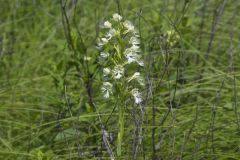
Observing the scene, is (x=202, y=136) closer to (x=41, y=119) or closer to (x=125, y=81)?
(x=125, y=81)

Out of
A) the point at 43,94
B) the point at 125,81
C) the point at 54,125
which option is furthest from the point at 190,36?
the point at 125,81

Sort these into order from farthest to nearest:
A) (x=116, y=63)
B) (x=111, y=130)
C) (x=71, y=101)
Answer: (x=71, y=101) → (x=111, y=130) → (x=116, y=63)

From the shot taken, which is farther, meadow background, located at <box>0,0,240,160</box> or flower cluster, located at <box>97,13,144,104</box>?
meadow background, located at <box>0,0,240,160</box>

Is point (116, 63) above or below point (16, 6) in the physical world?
below

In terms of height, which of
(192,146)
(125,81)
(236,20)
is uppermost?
(236,20)

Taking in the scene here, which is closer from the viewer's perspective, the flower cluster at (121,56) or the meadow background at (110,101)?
the flower cluster at (121,56)

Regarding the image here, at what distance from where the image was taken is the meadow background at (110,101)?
2.80m

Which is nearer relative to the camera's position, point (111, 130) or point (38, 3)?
point (111, 130)

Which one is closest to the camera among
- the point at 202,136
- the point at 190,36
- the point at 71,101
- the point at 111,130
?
the point at 202,136

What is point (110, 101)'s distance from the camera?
10.3 feet

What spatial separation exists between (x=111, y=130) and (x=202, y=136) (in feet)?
1.41

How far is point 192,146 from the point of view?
9.46 ft

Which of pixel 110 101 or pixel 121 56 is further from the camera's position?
pixel 110 101

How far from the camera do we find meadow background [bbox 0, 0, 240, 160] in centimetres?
280
